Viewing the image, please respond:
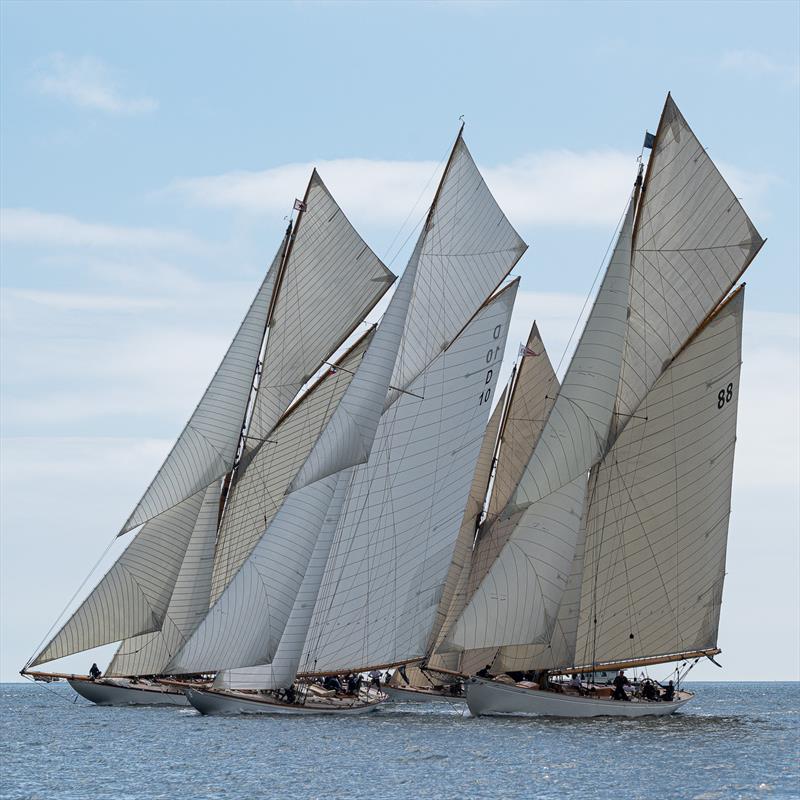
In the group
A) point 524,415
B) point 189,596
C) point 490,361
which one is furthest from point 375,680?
point 490,361

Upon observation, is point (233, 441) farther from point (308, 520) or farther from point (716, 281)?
point (716, 281)

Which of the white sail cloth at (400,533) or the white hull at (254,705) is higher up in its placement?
the white sail cloth at (400,533)

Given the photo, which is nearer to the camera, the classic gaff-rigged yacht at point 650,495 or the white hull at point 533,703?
the classic gaff-rigged yacht at point 650,495

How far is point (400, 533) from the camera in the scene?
57.8 m

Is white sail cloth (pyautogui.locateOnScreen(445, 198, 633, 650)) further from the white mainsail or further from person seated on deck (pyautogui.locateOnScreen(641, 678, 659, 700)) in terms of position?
the white mainsail

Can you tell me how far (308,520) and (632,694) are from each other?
14.4m

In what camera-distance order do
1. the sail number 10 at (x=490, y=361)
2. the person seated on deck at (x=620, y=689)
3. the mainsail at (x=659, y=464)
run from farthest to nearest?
the sail number 10 at (x=490, y=361) < the person seated on deck at (x=620, y=689) < the mainsail at (x=659, y=464)

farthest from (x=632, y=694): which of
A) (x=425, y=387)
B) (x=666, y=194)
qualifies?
(x=666, y=194)

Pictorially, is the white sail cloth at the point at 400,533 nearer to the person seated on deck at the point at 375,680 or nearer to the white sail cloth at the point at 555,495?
the white sail cloth at the point at 555,495

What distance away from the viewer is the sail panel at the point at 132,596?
65438 millimetres

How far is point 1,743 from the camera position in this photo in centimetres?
6106

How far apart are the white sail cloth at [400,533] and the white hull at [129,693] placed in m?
17.0

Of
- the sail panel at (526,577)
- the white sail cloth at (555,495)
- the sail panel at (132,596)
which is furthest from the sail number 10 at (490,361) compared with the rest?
the sail panel at (132,596)

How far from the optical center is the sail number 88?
2293 inches
